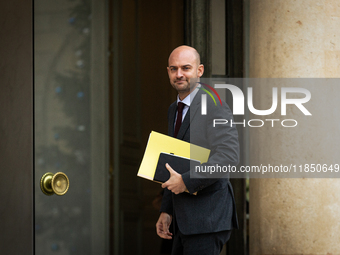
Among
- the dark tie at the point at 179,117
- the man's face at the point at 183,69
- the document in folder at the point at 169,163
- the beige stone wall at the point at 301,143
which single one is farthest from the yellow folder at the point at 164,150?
the beige stone wall at the point at 301,143

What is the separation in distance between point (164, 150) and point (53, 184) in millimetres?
568

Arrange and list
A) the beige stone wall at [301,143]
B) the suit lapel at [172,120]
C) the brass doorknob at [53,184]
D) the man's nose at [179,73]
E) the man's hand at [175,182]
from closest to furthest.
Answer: the brass doorknob at [53,184], the man's hand at [175,182], the man's nose at [179,73], the suit lapel at [172,120], the beige stone wall at [301,143]

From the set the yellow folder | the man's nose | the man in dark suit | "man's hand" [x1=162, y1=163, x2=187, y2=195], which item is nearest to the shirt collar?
the man in dark suit

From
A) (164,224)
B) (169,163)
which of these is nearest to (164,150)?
(169,163)

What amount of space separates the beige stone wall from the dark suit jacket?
684 millimetres

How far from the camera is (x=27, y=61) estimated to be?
55.2 inches

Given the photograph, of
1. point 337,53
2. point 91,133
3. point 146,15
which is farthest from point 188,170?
point 146,15

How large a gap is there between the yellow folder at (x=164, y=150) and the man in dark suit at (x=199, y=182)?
0.19ft

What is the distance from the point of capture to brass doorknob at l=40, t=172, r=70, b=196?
147cm

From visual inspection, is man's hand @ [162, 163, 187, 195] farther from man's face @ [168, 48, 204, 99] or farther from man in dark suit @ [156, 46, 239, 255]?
man's face @ [168, 48, 204, 99]

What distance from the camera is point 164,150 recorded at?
69.3 inches

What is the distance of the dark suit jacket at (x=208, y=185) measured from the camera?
5.64ft

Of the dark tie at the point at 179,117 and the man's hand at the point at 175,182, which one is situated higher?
the dark tie at the point at 179,117

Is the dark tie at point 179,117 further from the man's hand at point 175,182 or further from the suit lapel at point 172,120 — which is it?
the man's hand at point 175,182
